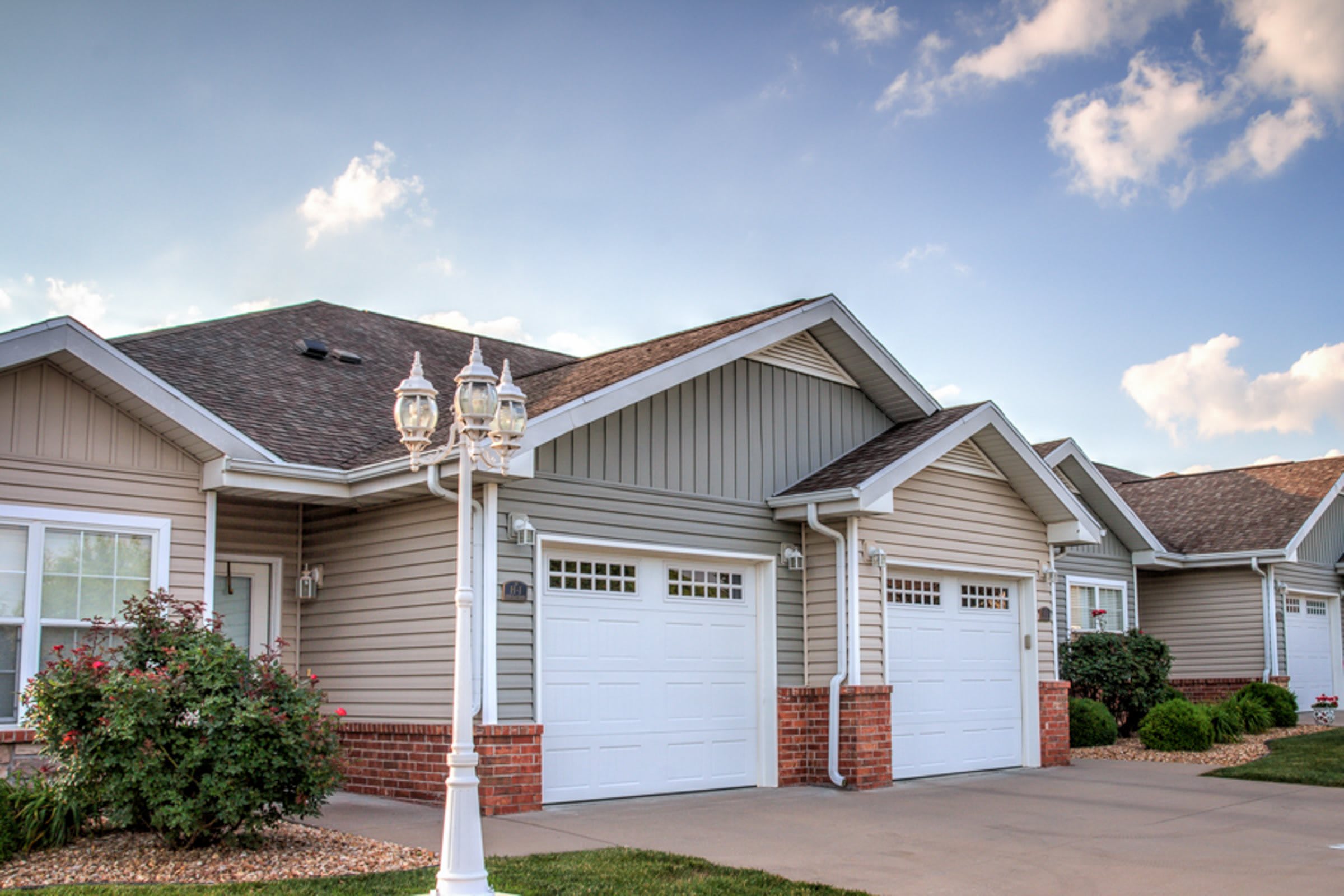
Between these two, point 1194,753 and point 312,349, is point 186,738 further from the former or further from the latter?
point 1194,753

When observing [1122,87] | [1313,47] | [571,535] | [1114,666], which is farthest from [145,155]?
[1114,666]

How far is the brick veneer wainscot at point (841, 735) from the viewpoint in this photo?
39.0 feet

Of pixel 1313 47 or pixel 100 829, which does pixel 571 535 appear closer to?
pixel 100 829

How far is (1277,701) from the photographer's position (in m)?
18.5

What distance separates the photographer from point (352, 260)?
16.5 m

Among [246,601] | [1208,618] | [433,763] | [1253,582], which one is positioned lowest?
[433,763]

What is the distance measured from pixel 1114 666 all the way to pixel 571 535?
418 inches

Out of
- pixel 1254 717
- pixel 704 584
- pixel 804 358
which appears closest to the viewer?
pixel 704 584

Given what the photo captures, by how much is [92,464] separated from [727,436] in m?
5.99

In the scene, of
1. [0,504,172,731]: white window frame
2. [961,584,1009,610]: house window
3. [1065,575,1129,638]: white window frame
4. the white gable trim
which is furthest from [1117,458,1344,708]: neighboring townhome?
[0,504,172,731]: white window frame

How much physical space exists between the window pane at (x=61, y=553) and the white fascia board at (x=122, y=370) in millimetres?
1254

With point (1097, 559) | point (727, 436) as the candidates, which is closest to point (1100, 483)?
point (1097, 559)

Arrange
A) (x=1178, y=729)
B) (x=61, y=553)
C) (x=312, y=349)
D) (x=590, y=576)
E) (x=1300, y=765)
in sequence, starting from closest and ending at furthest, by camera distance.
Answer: (x=61, y=553)
(x=590, y=576)
(x=1300, y=765)
(x=312, y=349)
(x=1178, y=729)

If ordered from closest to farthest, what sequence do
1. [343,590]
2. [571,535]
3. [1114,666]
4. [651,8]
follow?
[571,535]
[343,590]
[651,8]
[1114,666]
